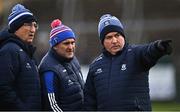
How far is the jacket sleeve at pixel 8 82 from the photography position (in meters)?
7.00

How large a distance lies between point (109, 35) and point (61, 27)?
2.41 feet

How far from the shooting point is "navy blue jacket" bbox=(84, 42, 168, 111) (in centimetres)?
697

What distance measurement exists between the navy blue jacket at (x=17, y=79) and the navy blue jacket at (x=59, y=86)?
0.12m

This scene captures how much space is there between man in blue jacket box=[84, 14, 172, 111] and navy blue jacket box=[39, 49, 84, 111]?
253 millimetres

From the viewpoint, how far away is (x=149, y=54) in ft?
22.2

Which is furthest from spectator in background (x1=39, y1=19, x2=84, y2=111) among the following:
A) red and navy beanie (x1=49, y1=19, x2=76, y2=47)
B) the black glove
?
the black glove

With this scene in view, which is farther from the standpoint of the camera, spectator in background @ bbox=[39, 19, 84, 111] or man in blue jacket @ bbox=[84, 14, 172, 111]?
spectator in background @ bbox=[39, 19, 84, 111]

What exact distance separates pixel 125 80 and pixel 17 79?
112 cm

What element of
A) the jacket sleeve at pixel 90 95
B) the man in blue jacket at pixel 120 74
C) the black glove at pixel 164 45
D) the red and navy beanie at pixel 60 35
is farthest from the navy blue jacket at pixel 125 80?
the red and navy beanie at pixel 60 35

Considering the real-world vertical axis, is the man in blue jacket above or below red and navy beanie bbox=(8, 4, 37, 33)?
below

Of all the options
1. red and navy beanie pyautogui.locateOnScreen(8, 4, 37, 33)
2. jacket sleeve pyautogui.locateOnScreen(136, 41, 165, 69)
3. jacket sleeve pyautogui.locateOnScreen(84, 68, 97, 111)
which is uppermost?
red and navy beanie pyautogui.locateOnScreen(8, 4, 37, 33)

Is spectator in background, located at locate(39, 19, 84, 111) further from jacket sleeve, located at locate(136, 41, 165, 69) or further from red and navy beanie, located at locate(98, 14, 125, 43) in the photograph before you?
jacket sleeve, located at locate(136, 41, 165, 69)

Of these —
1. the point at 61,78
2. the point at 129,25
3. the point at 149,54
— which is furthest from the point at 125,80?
the point at 129,25

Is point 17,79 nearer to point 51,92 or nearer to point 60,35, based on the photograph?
point 51,92
